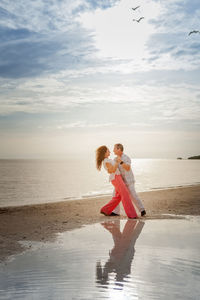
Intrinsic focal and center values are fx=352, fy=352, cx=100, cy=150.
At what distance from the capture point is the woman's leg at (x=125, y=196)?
11.0m

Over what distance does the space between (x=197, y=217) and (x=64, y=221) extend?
13.8ft

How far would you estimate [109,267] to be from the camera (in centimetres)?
561

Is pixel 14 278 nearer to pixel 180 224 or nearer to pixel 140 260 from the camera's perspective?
pixel 140 260

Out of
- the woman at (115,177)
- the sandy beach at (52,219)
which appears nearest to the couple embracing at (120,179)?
the woman at (115,177)

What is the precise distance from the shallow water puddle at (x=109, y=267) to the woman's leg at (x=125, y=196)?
2212mm

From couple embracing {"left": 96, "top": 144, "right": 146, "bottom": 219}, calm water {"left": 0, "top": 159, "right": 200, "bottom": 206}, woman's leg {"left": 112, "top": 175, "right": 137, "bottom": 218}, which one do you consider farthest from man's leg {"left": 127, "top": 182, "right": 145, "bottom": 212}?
calm water {"left": 0, "top": 159, "right": 200, "bottom": 206}

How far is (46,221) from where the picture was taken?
10.7 meters

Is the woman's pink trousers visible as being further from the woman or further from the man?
the man

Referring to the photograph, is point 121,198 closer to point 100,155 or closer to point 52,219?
point 100,155

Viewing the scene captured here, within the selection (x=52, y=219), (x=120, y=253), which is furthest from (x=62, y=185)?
(x=120, y=253)

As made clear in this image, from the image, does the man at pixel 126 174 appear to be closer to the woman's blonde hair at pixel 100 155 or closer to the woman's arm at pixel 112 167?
the woman's arm at pixel 112 167

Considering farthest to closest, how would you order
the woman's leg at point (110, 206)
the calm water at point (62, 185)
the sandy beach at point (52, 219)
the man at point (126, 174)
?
the calm water at point (62, 185), the woman's leg at point (110, 206), the man at point (126, 174), the sandy beach at point (52, 219)

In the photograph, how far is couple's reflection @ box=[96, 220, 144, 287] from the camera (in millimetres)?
5164

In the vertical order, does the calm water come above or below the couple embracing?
below
